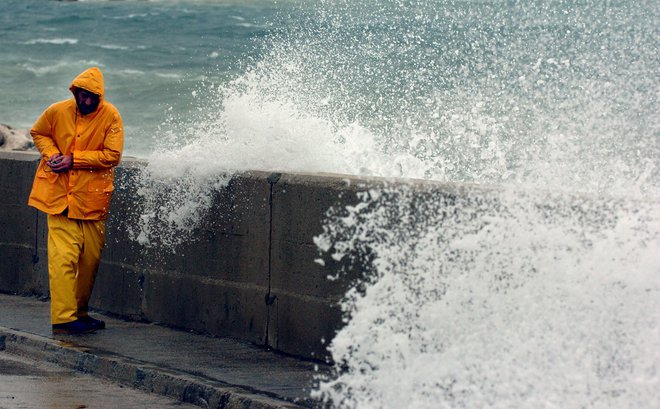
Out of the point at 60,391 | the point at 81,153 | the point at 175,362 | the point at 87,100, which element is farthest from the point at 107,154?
the point at 60,391

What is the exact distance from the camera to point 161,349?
824cm

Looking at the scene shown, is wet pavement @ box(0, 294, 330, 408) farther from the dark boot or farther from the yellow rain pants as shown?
the yellow rain pants

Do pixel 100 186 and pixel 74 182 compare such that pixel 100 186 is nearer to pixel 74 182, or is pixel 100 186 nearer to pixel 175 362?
pixel 74 182

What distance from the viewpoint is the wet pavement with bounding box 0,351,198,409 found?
6907 millimetres

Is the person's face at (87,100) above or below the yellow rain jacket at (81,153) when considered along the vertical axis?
above

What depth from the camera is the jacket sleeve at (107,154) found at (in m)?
8.66

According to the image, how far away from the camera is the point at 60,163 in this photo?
867 cm

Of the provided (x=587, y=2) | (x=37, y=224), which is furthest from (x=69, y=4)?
(x=37, y=224)

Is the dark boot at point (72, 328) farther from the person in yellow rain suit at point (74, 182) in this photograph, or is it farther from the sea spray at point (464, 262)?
the sea spray at point (464, 262)

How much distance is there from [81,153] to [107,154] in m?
0.17

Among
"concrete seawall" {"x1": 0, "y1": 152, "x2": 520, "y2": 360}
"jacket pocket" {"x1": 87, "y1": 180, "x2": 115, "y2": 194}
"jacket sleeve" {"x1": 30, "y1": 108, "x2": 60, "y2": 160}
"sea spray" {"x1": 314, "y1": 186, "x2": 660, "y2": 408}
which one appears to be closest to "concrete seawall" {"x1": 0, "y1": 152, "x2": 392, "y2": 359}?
"concrete seawall" {"x1": 0, "y1": 152, "x2": 520, "y2": 360}

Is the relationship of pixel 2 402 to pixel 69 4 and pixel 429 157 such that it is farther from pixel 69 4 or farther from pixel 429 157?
pixel 69 4

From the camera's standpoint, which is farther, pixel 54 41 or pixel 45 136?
pixel 54 41

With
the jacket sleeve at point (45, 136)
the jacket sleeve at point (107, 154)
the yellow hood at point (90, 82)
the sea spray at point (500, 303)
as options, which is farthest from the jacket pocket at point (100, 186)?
the sea spray at point (500, 303)
